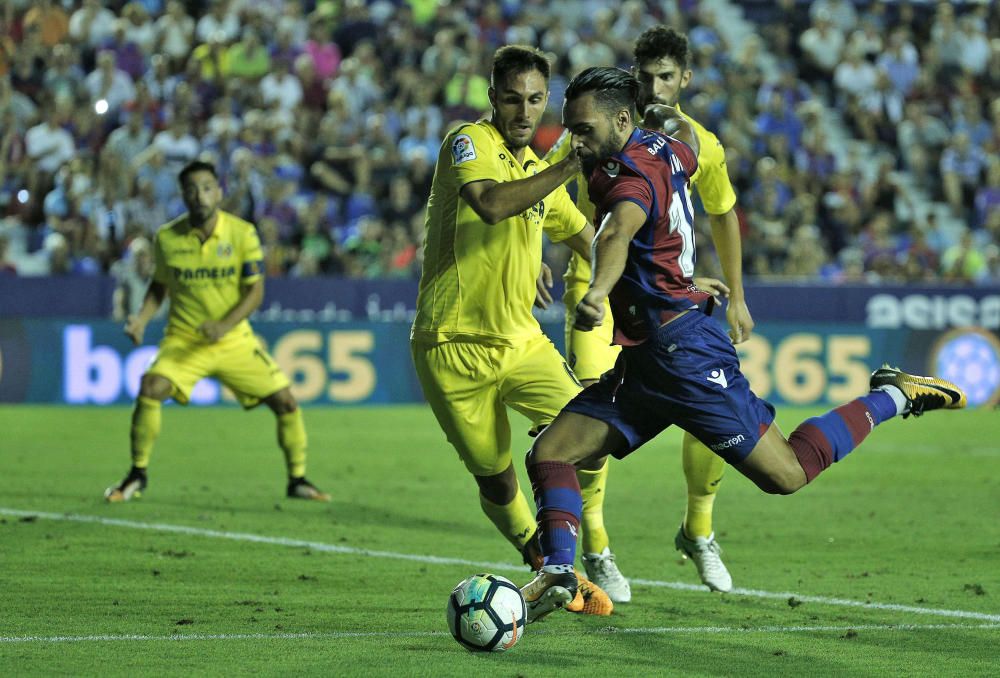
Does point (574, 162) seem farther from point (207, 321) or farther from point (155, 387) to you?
point (155, 387)

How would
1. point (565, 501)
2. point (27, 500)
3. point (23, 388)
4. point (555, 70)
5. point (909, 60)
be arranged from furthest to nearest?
point (909, 60)
point (555, 70)
point (23, 388)
point (27, 500)
point (565, 501)

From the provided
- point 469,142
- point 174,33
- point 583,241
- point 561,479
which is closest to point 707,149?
point 583,241

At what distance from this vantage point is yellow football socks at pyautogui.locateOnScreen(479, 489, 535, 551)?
6.62 meters

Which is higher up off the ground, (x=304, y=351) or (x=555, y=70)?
(x=555, y=70)

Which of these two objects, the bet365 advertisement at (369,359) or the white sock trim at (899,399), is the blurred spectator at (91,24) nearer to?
the bet365 advertisement at (369,359)

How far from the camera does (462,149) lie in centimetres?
623

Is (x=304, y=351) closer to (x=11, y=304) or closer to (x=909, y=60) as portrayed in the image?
(x=11, y=304)

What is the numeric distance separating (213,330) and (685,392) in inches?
216

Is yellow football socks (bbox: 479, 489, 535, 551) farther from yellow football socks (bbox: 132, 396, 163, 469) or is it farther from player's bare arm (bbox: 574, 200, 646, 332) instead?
yellow football socks (bbox: 132, 396, 163, 469)

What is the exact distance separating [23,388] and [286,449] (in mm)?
7771

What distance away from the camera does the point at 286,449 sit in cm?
1089

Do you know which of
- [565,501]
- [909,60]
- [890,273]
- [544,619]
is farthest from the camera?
[909,60]

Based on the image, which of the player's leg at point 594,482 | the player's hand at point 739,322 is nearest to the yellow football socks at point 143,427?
the player's leg at point 594,482

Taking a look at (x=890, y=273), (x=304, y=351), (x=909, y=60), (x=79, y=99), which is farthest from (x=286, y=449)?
(x=909, y=60)
